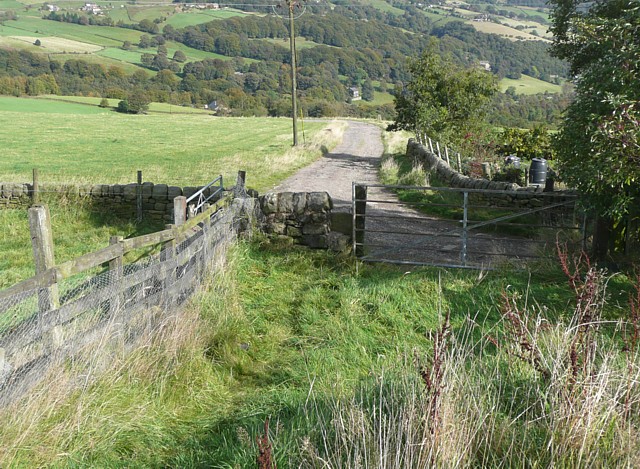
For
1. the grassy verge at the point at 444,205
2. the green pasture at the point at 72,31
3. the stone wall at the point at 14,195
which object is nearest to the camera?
the grassy verge at the point at 444,205

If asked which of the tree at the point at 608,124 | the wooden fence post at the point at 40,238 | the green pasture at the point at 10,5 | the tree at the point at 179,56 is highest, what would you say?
the green pasture at the point at 10,5

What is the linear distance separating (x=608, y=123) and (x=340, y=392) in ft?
16.2

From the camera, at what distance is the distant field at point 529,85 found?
4715 inches

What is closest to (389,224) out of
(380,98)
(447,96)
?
(447,96)

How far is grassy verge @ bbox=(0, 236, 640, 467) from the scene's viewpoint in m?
3.56

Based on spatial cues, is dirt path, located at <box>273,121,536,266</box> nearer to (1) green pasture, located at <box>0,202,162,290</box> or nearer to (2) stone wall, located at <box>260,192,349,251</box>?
(2) stone wall, located at <box>260,192,349,251</box>

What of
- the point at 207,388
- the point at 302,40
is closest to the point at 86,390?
the point at 207,388

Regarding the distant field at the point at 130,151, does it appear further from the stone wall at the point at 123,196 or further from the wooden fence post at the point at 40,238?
the wooden fence post at the point at 40,238

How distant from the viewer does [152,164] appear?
2752 centimetres

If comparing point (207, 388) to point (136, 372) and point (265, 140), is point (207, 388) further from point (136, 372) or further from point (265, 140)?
point (265, 140)

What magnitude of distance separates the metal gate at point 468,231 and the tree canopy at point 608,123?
90cm

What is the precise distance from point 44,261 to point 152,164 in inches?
893

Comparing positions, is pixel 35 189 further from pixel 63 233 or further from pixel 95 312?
pixel 95 312

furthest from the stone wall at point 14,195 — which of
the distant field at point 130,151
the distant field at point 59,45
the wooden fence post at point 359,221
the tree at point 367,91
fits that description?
the tree at point 367,91
